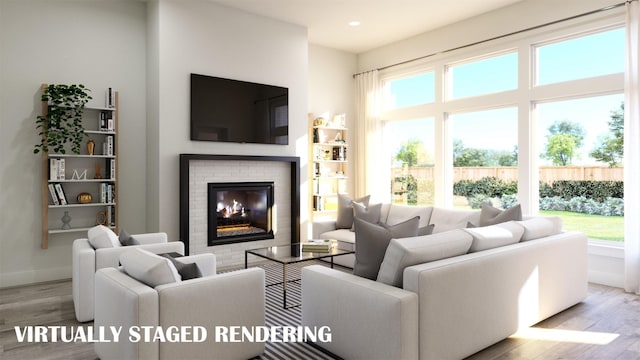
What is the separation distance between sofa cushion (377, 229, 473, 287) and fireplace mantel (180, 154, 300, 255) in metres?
3.08

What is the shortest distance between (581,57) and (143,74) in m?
5.14

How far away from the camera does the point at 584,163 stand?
4816mm

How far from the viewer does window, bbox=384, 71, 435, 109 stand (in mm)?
6539

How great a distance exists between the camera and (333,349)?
2.68 metres

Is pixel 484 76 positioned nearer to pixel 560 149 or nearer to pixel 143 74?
pixel 560 149

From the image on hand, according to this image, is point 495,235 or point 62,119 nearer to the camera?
point 495,235

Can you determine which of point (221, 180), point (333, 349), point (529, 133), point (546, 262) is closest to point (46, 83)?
point (221, 180)

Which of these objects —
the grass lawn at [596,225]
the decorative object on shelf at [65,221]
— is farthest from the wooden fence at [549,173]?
the decorative object on shelf at [65,221]

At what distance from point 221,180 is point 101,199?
4.49 ft

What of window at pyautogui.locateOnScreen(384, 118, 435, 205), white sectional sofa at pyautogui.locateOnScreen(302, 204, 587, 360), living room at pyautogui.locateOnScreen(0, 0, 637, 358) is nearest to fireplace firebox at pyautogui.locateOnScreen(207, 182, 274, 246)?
living room at pyautogui.locateOnScreen(0, 0, 637, 358)

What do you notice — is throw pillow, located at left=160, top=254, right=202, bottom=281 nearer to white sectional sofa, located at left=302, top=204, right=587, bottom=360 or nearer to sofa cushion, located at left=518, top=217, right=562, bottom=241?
white sectional sofa, located at left=302, top=204, right=587, bottom=360

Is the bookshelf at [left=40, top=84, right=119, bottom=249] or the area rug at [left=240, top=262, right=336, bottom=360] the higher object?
the bookshelf at [left=40, top=84, right=119, bottom=249]

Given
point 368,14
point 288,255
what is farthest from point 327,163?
point 288,255

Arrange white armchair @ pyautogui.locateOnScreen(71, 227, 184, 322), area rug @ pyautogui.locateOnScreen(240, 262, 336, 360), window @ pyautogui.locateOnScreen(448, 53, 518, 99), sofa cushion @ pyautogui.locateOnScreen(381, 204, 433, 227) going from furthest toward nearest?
window @ pyautogui.locateOnScreen(448, 53, 518, 99) < sofa cushion @ pyautogui.locateOnScreen(381, 204, 433, 227) < white armchair @ pyautogui.locateOnScreen(71, 227, 184, 322) < area rug @ pyautogui.locateOnScreen(240, 262, 336, 360)
